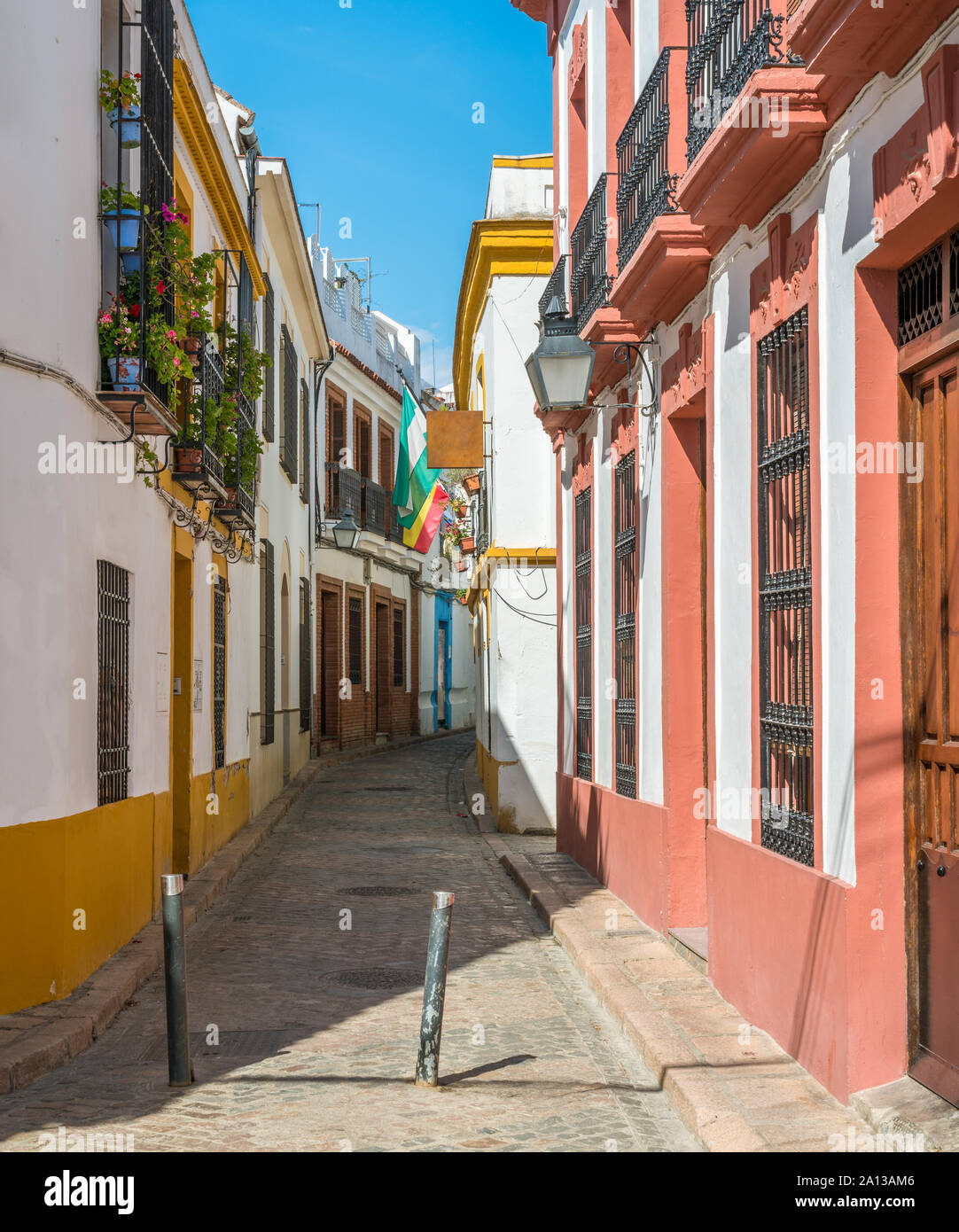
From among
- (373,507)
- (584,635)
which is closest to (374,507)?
(373,507)

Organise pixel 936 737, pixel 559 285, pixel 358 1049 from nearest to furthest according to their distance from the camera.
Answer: pixel 936 737, pixel 358 1049, pixel 559 285

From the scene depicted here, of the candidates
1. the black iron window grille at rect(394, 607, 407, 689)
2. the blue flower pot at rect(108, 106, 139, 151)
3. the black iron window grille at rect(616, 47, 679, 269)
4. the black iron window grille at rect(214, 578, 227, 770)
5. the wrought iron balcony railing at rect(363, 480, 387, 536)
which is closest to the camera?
the blue flower pot at rect(108, 106, 139, 151)

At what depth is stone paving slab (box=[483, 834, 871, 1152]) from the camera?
16.2 feet

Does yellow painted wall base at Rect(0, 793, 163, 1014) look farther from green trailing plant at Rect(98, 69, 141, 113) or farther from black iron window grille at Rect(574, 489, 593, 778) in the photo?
black iron window grille at Rect(574, 489, 593, 778)

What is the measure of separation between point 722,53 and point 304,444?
1622cm

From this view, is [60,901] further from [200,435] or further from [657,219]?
[657,219]

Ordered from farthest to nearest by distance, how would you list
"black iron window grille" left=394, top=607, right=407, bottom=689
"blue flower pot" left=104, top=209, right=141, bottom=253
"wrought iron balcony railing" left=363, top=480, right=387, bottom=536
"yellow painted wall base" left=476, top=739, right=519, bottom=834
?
"black iron window grille" left=394, top=607, right=407, bottom=689
"wrought iron balcony railing" left=363, top=480, right=387, bottom=536
"yellow painted wall base" left=476, top=739, right=519, bottom=834
"blue flower pot" left=104, top=209, right=141, bottom=253

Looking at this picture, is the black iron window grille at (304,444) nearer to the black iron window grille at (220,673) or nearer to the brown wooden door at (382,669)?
the brown wooden door at (382,669)

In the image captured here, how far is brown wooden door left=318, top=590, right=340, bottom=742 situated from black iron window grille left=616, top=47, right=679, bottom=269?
17257 mm

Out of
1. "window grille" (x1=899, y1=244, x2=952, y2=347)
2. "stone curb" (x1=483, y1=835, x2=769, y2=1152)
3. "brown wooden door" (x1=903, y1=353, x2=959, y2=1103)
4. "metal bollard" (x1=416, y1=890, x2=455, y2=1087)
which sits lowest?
"stone curb" (x1=483, y1=835, x2=769, y2=1152)

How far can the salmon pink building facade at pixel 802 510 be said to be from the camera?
488 cm

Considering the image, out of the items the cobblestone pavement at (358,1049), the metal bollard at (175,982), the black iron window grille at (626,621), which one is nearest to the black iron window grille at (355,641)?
the cobblestone pavement at (358,1049)

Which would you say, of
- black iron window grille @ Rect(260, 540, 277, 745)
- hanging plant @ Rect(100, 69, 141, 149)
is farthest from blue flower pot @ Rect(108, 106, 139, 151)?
black iron window grille @ Rect(260, 540, 277, 745)

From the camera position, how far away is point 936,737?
4914 millimetres
